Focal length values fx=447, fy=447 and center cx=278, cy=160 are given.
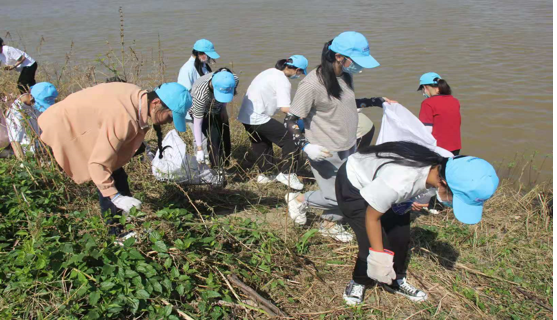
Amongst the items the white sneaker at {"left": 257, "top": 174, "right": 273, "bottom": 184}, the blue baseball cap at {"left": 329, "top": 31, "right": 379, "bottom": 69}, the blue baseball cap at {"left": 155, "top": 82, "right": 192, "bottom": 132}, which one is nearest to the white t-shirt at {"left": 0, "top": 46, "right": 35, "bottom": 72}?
the white sneaker at {"left": 257, "top": 174, "right": 273, "bottom": 184}

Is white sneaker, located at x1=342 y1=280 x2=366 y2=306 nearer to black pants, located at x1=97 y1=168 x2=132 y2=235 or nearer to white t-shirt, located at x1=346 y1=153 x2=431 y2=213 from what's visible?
white t-shirt, located at x1=346 y1=153 x2=431 y2=213

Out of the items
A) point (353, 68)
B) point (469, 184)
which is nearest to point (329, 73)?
point (353, 68)

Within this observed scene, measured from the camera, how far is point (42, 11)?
1489 cm

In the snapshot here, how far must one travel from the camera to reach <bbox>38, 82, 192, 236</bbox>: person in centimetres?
248

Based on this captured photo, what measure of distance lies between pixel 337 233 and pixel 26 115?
2.67 meters

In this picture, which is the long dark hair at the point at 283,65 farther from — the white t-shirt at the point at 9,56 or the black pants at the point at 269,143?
the white t-shirt at the point at 9,56

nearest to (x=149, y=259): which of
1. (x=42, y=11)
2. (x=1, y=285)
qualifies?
(x=1, y=285)

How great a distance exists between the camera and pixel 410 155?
89.6 inches

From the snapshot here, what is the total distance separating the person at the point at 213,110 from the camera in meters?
3.82

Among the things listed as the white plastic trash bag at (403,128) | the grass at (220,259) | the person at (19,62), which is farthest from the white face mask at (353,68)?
the person at (19,62)

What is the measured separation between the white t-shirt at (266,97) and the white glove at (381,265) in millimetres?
2038

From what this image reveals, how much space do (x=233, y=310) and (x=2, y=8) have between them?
689 inches

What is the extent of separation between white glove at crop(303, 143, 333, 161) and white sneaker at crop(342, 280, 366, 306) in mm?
953

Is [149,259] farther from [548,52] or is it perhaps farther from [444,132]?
[548,52]
